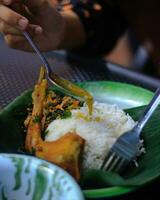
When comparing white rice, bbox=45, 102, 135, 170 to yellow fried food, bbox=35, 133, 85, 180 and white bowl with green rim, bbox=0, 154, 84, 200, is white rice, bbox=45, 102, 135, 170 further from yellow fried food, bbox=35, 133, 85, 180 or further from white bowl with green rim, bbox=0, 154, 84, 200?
white bowl with green rim, bbox=0, 154, 84, 200

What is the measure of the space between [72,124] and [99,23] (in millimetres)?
630

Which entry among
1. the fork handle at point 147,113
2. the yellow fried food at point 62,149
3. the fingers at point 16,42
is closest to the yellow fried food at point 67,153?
the yellow fried food at point 62,149

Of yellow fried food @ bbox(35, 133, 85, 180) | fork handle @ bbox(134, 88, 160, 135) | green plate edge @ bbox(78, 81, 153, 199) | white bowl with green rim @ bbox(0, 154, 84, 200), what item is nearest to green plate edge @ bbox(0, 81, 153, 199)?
green plate edge @ bbox(78, 81, 153, 199)

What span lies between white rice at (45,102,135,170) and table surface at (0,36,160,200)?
173mm

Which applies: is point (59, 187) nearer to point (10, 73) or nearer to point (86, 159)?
point (86, 159)

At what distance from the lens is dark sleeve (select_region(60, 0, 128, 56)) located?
121 cm

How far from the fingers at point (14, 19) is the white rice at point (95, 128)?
164 millimetres

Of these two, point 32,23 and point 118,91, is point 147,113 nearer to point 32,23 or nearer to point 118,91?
point 118,91

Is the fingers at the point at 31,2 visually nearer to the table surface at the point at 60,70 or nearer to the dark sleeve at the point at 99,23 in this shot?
the table surface at the point at 60,70

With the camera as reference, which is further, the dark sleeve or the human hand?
the dark sleeve

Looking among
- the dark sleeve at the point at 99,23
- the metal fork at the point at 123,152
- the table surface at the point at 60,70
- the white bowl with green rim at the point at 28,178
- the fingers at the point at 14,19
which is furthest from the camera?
the dark sleeve at the point at 99,23

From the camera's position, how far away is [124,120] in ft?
2.32

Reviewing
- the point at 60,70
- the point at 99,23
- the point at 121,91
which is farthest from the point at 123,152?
the point at 99,23

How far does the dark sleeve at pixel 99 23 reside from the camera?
3.96 ft
